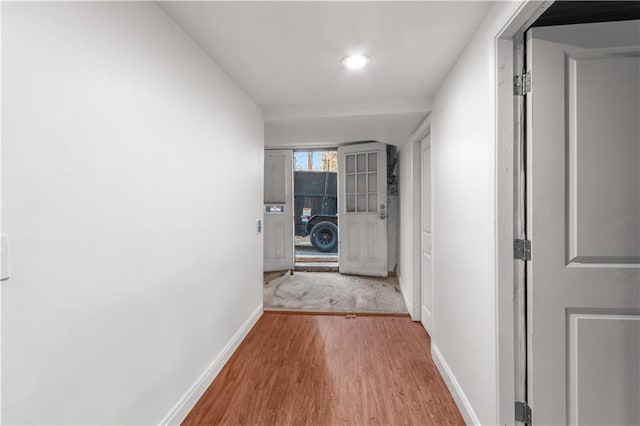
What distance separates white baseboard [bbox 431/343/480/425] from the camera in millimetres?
1477

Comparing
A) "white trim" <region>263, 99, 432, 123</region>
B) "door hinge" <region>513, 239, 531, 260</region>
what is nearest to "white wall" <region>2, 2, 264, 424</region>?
"white trim" <region>263, 99, 432, 123</region>

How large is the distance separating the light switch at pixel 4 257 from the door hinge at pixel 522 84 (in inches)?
76.4

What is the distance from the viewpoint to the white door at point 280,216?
4.71 m

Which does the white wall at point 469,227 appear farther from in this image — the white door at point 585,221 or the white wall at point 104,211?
the white wall at point 104,211

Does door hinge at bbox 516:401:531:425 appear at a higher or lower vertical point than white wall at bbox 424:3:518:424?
lower

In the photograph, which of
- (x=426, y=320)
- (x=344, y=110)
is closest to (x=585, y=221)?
(x=426, y=320)

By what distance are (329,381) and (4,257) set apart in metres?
1.81

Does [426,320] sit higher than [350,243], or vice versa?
[350,243]

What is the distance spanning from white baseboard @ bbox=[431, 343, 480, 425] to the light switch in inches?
80.5

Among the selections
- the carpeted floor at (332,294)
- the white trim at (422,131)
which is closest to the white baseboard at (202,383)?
the carpeted floor at (332,294)

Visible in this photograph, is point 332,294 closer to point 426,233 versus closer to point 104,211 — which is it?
point 426,233

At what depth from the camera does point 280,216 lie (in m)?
4.71

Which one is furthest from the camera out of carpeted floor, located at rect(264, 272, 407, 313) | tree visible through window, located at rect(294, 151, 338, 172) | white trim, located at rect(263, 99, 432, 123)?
tree visible through window, located at rect(294, 151, 338, 172)

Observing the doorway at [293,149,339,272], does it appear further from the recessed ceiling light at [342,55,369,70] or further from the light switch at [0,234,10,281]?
the light switch at [0,234,10,281]
